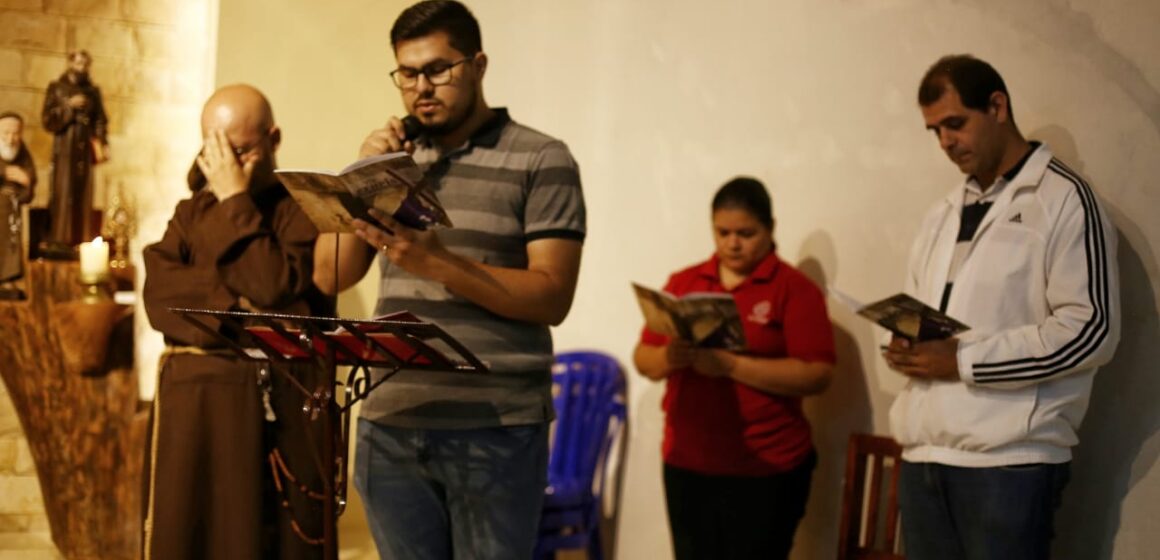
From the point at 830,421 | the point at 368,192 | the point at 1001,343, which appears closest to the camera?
the point at 368,192

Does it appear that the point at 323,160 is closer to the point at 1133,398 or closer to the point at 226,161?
the point at 226,161

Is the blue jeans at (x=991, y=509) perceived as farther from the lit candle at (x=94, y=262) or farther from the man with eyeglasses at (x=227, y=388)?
the lit candle at (x=94, y=262)

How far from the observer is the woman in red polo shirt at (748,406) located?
10.8 feet

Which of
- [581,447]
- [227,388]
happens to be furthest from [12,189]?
[227,388]

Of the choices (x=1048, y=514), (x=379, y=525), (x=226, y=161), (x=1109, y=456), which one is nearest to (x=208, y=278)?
(x=226, y=161)

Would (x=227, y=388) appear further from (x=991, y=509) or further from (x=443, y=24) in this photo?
(x=991, y=509)

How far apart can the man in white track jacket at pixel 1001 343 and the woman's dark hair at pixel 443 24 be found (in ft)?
3.46

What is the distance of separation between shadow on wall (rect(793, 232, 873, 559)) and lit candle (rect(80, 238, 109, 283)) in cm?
241

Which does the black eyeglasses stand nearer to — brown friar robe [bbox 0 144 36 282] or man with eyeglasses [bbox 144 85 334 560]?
man with eyeglasses [bbox 144 85 334 560]

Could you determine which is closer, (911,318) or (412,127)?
(412,127)

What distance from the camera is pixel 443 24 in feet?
7.19

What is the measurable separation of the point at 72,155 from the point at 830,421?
10.4 feet

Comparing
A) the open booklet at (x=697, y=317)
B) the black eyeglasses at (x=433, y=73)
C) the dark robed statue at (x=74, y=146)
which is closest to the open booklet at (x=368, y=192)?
the black eyeglasses at (x=433, y=73)

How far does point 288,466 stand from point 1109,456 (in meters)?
1.88
